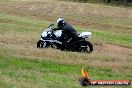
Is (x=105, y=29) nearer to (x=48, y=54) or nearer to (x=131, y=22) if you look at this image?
(x=131, y=22)

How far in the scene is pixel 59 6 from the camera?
4831 centimetres

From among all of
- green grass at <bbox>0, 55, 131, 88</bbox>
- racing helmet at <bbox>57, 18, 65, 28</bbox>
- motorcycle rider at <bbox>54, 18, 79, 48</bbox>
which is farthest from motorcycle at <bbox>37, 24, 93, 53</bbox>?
green grass at <bbox>0, 55, 131, 88</bbox>

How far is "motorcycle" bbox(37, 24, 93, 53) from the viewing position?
66.1ft

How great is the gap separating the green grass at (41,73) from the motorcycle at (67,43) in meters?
3.74

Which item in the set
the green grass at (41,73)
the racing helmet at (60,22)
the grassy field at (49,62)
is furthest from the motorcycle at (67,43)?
the green grass at (41,73)

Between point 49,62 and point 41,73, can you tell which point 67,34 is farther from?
point 41,73

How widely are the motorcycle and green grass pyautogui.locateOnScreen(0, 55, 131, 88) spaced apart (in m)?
3.74

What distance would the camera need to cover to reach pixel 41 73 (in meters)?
13.8

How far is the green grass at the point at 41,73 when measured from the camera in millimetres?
12136

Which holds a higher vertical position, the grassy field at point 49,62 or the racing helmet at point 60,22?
the racing helmet at point 60,22

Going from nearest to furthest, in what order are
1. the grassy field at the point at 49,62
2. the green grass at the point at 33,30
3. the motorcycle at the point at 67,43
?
the grassy field at the point at 49,62 < the motorcycle at the point at 67,43 < the green grass at the point at 33,30

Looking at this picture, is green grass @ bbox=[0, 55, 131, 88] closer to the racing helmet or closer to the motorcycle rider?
the motorcycle rider

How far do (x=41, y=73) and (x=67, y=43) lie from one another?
21.7ft

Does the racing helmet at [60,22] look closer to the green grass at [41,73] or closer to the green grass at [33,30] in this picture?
the green grass at [41,73]
